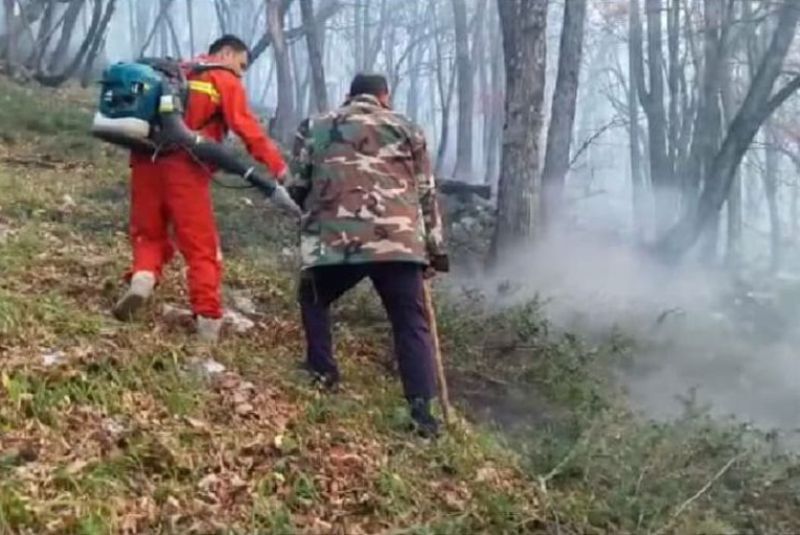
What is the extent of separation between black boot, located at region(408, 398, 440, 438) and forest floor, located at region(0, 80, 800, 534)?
8 centimetres

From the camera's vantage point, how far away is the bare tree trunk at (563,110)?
46.3 feet

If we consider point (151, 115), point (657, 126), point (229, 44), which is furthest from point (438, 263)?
point (657, 126)

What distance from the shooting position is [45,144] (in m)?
13.0

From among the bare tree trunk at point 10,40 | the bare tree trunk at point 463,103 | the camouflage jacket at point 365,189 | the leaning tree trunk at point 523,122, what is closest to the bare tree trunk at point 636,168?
the bare tree trunk at point 463,103

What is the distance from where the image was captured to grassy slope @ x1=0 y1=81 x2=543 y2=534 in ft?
12.9

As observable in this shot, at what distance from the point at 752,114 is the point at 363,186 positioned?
926 cm

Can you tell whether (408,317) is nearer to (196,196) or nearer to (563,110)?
(196,196)

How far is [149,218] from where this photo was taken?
6.09 meters

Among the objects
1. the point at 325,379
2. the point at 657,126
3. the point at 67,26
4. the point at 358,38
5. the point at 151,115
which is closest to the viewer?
the point at 325,379

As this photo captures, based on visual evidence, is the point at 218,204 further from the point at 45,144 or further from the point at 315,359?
the point at 315,359

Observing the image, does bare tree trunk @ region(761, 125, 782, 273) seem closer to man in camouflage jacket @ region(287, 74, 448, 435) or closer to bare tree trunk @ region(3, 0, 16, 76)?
bare tree trunk @ region(3, 0, 16, 76)

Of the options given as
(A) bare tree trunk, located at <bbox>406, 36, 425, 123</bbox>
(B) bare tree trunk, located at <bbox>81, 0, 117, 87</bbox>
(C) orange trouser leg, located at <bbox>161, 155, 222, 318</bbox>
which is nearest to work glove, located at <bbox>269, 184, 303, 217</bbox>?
(C) orange trouser leg, located at <bbox>161, 155, 222, 318</bbox>

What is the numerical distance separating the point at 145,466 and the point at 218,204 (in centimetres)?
726

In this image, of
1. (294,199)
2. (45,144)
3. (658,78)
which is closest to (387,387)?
(294,199)
